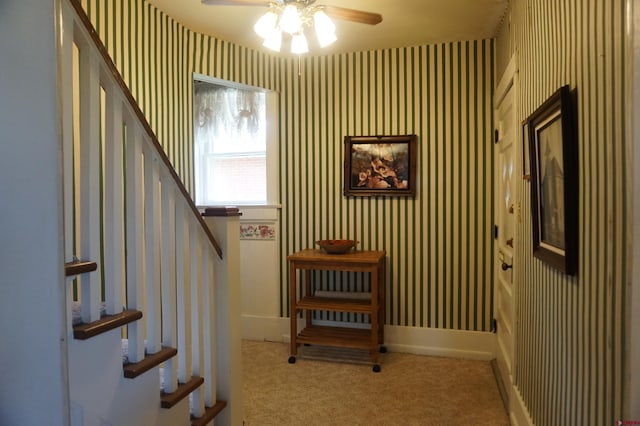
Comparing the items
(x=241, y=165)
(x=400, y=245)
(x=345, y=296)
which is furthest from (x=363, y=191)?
(x=241, y=165)

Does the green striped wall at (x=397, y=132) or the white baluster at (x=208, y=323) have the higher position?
the green striped wall at (x=397, y=132)

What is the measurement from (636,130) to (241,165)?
3.43 meters

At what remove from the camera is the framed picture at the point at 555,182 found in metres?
1.38

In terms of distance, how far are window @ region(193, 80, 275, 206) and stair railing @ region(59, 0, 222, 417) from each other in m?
2.00

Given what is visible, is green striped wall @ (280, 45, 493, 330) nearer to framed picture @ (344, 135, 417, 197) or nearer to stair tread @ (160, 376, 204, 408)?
framed picture @ (344, 135, 417, 197)

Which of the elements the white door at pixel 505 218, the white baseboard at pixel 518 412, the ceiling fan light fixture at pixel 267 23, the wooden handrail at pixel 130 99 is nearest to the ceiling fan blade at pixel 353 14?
the ceiling fan light fixture at pixel 267 23

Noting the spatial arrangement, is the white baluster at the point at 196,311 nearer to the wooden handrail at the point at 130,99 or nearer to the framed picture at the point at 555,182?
the wooden handrail at the point at 130,99

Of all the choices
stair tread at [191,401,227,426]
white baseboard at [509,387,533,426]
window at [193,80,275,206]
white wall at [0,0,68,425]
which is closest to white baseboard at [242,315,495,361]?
white baseboard at [509,387,533,426]

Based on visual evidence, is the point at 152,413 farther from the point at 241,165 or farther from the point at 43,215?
the point at 241,165

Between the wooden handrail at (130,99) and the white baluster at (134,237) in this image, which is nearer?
the wooden handrail at (130,99)

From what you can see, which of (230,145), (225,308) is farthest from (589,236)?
(230,145)

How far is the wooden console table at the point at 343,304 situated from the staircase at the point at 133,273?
4.01 ft

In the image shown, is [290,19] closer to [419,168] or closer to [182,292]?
[182,292]

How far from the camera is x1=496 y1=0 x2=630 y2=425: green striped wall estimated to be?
3.52ft
